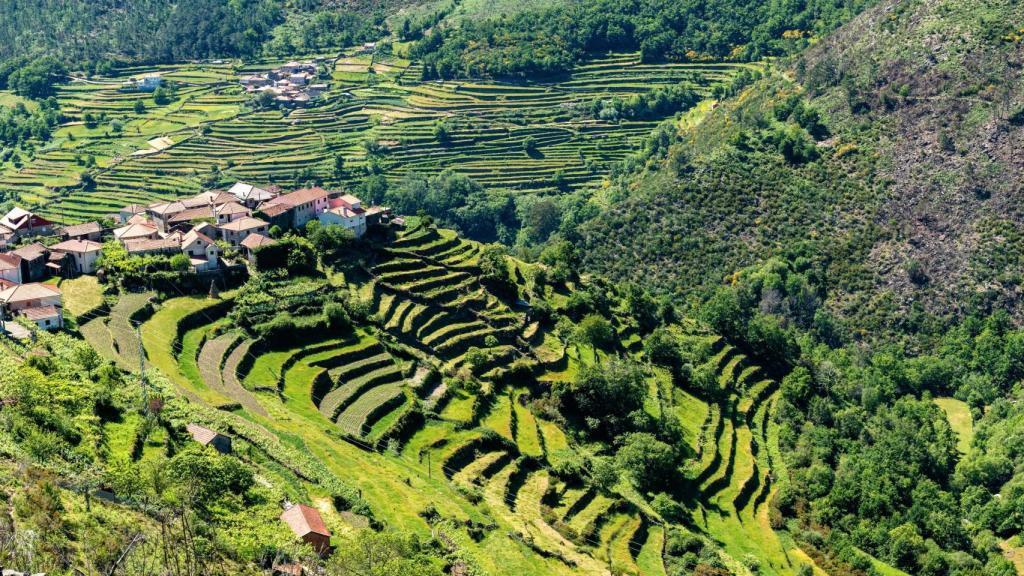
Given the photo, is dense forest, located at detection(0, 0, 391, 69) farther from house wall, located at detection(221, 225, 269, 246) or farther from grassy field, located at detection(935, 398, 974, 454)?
grassy field, located at detection(935, 398, 974, 454)

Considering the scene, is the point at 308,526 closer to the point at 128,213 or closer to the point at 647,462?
the point at 647,462

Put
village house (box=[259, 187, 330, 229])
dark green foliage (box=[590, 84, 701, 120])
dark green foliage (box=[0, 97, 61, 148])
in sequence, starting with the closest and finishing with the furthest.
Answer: village house (box=[259, 187, 330, 229]) → dark green foliage (box=[0, 97, 61, 148]) → dark green foliage (box=[590, 84, 701, 120])

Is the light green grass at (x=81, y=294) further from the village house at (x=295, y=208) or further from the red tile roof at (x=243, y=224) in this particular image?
the village house at (x=295, y=208)

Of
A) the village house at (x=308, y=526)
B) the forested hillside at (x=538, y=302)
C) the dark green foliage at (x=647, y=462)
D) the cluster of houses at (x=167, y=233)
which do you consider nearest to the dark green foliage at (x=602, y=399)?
the forested hillside at (x=538, y=302)

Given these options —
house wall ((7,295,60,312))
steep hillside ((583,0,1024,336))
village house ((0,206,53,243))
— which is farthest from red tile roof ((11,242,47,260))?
steep hillside ((583,0,1024,336))

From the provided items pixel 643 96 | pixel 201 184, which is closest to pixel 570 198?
pixel 643 96

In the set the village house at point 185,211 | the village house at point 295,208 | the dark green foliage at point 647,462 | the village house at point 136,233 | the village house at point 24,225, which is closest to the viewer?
the dark green foliage at point 647,462
